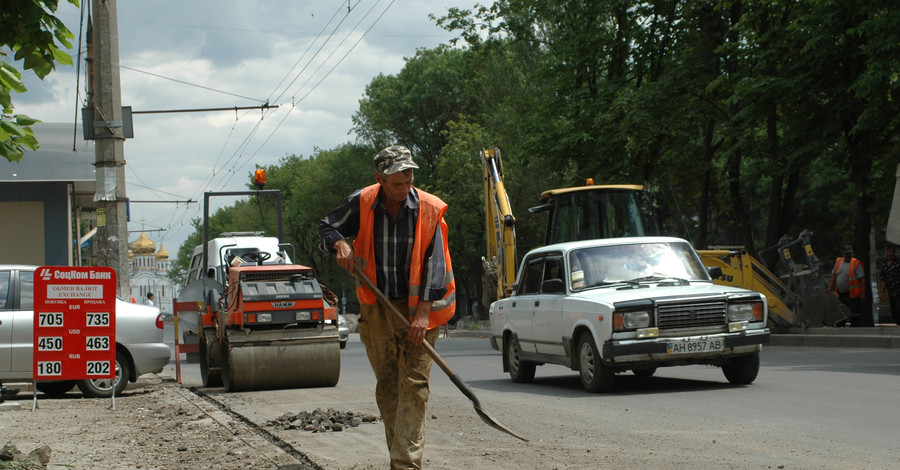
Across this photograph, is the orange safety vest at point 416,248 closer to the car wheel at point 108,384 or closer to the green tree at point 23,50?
the green tree at point 23,50

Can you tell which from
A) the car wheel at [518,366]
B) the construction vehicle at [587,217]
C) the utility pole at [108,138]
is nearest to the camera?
the car wheel at [518,366]

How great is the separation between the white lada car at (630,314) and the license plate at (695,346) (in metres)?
0.01

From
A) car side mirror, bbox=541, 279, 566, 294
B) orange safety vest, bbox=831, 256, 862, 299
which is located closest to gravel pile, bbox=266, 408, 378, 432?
car side mirror, bbox=541, 279, 566, 294

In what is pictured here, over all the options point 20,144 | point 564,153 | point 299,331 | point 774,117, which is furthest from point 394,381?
point 564,153

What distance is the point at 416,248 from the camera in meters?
5.72

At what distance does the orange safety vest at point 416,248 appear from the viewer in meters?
5.73

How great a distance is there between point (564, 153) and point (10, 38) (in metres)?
23.0

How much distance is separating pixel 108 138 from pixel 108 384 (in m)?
3.77

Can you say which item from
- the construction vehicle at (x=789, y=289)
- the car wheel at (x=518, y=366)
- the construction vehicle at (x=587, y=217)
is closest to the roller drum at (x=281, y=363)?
the car wheel at (x=518, y=366)

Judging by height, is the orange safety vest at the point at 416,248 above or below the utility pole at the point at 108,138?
below

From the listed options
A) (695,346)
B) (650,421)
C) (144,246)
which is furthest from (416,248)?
(144,246)

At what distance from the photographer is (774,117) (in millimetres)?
23797

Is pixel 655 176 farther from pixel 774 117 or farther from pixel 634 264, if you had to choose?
pixel 634 264

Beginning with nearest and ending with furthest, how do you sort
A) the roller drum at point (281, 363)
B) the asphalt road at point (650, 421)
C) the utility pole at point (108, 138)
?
the asphalt road at point (650, 421)
the roller drum at point (281, 363)
the utility pole at point (108, 138)
